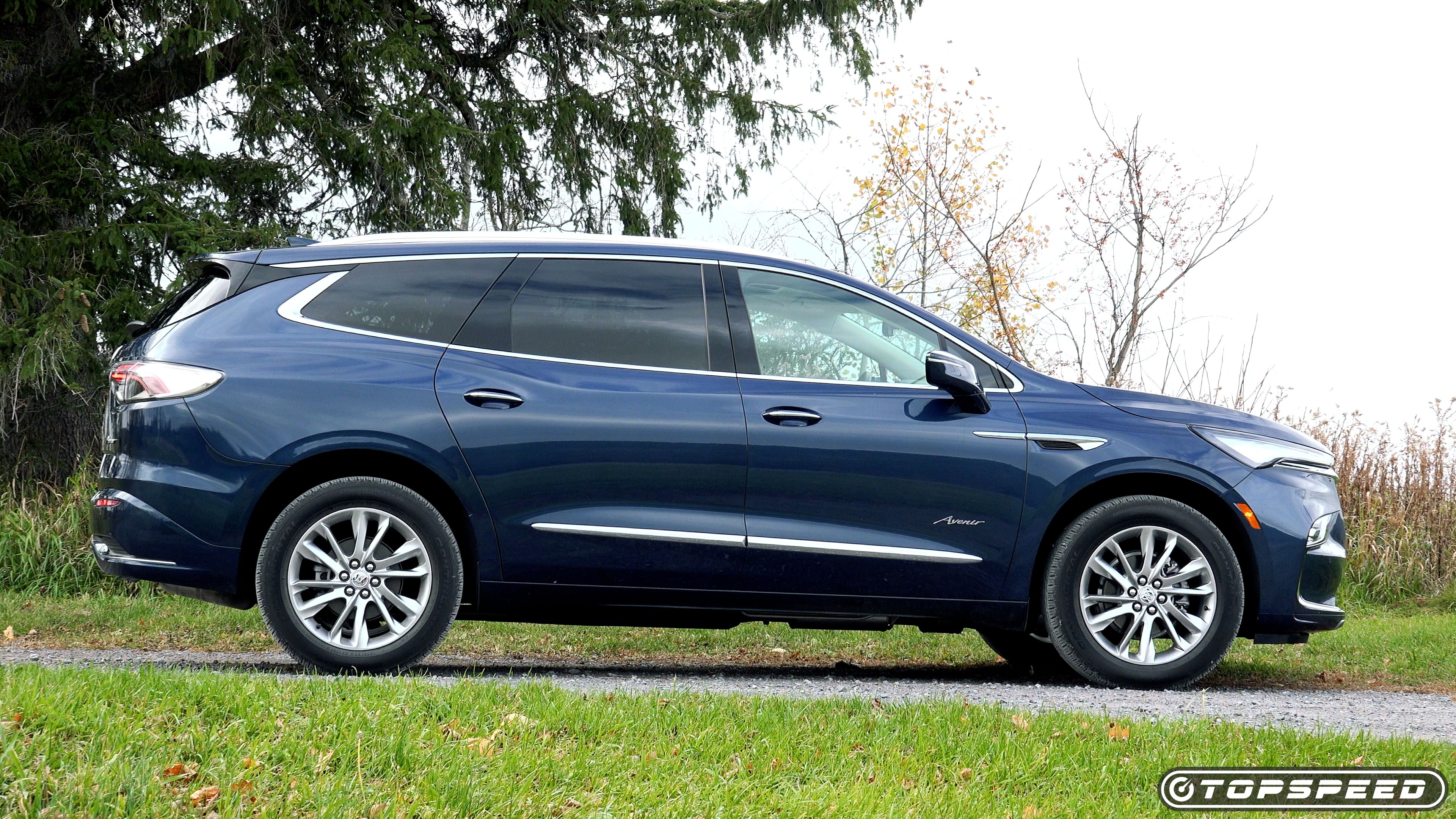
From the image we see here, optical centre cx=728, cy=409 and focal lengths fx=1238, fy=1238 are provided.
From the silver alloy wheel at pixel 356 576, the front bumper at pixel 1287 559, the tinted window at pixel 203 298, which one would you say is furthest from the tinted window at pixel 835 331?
the tinted window at pixel 203 298

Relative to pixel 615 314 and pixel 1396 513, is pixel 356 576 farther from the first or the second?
pixel 1396 513

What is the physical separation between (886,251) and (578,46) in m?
4.69

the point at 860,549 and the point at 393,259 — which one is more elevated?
the point at 393,259

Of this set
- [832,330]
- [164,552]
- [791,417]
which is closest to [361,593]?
[164,552]

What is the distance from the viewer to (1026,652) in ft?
24.2

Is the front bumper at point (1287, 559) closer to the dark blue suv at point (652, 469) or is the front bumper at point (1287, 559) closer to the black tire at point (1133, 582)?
the dark blue suv at point (652, 469)

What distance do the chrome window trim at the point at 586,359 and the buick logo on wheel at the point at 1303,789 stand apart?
2.20 m

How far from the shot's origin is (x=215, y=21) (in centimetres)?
1160

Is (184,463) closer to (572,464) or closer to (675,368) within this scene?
(572,464)

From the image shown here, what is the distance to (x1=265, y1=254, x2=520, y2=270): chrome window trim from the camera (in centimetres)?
584

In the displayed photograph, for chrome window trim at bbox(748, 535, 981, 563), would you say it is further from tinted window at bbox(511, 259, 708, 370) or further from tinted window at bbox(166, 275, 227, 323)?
tinted window at bbox(166, 275, 227, 323)

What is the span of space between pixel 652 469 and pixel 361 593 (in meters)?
1.42

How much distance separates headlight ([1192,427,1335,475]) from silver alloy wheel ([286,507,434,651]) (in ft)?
12.5

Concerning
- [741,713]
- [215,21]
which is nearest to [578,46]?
[215,21]
